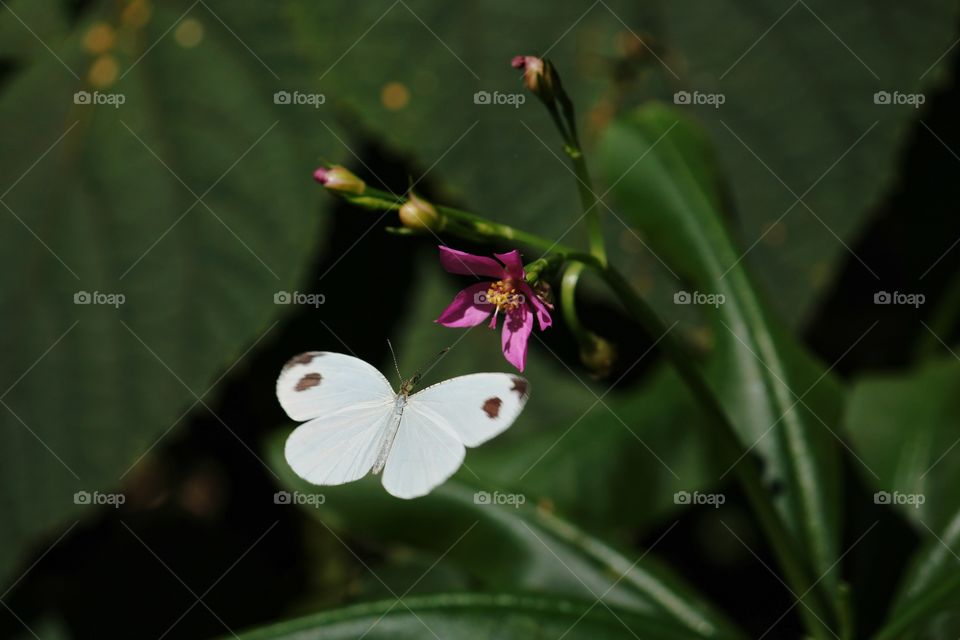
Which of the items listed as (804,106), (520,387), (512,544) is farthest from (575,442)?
(520,387)

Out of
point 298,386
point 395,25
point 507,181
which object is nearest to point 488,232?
point 298,386

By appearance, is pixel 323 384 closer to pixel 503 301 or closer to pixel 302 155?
pixel 503 301

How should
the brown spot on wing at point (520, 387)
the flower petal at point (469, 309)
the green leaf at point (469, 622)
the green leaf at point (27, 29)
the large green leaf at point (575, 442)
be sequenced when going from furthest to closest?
1. the large green leaf at point (575, 442)
2. the green leaf at point (27, 29)
3. the green leaf at point (469, 622)
4. the flower petal at point (469, 309)
5. the brown spot on wing at point (520, 387)

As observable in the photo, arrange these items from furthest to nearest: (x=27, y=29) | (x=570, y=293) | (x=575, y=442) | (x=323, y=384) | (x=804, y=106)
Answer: (x=575, y=442)
(x=27, y=29)
(x=804, y=106)
(x=570, y=293)
(x=323, y=384)

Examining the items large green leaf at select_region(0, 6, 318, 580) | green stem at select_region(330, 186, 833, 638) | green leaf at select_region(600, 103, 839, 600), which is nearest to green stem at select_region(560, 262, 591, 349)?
green stem at select_region(330, 186, 833, 638)

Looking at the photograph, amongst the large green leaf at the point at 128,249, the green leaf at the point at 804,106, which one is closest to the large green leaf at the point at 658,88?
the green leaf at the point at 804,106

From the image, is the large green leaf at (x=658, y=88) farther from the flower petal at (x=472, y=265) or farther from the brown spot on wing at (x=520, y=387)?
the brown spot on wing at (x=520, y=387)
